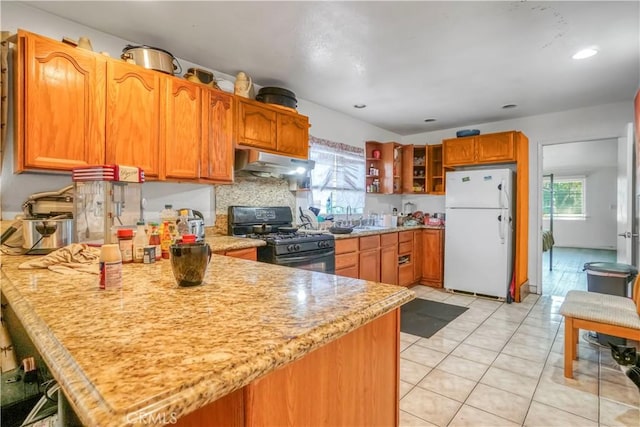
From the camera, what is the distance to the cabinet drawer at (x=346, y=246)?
3.27 metres

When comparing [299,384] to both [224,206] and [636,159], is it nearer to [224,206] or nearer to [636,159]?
[224,206]

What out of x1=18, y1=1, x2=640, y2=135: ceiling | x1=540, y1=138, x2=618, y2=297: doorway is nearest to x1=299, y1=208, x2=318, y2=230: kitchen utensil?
x1=18, y1=1, x2=640, y2=135: ceiling

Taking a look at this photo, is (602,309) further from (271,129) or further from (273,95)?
(273,95)

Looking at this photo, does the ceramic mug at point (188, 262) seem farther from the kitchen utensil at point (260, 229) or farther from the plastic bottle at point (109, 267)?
the kitchen utensil at point (260, 229)

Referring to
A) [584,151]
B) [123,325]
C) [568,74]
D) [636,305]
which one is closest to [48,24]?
[123,325]

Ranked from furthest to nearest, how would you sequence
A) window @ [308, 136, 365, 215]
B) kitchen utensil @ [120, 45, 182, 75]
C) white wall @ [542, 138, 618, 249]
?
white wall @ [542, 138, 618, 249], window @ [308, 136, 365, 215], kitchen utensil @ [120, 45, 182, 75]

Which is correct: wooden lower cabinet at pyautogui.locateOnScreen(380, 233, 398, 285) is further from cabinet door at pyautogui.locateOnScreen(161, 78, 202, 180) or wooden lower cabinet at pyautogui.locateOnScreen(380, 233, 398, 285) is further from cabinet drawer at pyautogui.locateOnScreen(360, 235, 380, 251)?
cabinet door at pyautogui.locateOnScreen(161, 78, 202, 180)

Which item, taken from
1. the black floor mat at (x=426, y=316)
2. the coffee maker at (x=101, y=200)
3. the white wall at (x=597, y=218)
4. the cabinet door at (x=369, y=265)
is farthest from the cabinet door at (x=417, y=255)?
the white wall at (x=597, y=218)

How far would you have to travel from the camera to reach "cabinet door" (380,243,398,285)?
395 centimetres

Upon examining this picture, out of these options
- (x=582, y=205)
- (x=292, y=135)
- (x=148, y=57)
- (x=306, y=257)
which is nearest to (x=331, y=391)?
(x=306, y=257)

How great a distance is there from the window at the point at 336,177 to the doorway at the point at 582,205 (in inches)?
177

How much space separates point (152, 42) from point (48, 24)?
62 cm

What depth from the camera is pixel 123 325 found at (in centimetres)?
71

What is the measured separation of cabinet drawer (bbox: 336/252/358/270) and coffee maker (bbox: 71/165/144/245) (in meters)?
1.97
